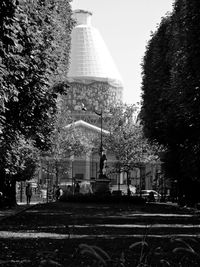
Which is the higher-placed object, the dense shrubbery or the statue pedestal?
the statue pedestal

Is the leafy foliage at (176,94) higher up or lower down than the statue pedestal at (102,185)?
higher up

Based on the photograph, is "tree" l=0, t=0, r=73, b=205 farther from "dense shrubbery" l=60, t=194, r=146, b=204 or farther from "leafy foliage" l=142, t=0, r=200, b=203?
"dense shrubbery" l=60, t=194, r=146, b=204

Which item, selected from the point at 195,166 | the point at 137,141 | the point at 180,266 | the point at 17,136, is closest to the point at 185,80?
the point at 17,136

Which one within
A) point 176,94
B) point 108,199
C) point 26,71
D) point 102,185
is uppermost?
point 176,94

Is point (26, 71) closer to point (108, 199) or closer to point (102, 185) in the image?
point (108, 199)

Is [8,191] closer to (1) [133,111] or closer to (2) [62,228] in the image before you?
(2) [62,228]

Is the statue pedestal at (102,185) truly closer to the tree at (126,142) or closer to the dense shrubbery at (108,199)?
the dense shrubbery at (108,199)

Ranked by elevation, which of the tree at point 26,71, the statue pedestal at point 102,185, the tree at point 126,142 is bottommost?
the statue pedestal at point 102,185

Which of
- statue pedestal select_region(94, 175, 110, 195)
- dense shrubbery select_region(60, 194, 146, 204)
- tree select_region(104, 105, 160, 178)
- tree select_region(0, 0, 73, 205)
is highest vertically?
tree select_region(104, 105, 160, 178)

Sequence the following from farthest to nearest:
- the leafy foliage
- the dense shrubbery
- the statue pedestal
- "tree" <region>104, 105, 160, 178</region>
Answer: "tree" <region>104, 105, 160, 178</region> < the statue pedestal < the dense shrubbery < the leafy foliage

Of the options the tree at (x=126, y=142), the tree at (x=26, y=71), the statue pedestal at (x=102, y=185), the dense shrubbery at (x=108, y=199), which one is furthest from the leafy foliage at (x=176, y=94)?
the tree at (x=126, y=142)

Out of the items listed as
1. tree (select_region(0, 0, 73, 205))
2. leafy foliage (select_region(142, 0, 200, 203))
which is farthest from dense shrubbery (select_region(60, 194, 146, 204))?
tree (select_region(0, 0, 73, 205))

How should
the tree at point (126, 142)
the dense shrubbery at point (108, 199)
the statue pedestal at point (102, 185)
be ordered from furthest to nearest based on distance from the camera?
the tree at point (126, 142) → the statue pedestal at point (102, 185) → the dense shrubbery at point (108, 199)

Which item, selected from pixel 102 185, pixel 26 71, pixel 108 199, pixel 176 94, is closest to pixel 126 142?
pixel 102 185
